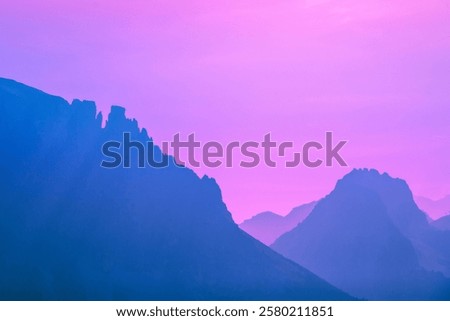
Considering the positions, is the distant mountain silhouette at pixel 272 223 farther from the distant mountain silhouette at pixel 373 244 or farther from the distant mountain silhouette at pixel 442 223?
the distant mountain silhouette at pixel 442 223

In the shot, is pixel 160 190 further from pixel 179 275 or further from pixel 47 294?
pixel 47 294

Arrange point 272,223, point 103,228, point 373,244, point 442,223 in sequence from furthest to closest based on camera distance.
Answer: point 373,244, point 103,228, point 442,223, point 272,223

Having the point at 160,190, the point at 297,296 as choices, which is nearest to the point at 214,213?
the point at 160,190

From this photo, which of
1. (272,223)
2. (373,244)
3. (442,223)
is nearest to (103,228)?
(272,223)

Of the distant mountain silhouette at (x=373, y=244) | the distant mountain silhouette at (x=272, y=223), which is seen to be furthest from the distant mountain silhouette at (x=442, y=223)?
the distant mountain silhouette at (x=272, y=223)

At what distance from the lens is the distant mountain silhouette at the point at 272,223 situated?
38.0 feet

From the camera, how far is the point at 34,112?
525 inches

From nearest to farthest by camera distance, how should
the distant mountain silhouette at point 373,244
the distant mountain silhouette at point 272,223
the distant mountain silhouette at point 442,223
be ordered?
1. the distant mountain silhouette at point 373,244
2. the distant mountain silhouette at point 272,223
3. the distant mountain silhouette at point 442,223

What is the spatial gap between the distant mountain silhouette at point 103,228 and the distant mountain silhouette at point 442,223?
2161mm

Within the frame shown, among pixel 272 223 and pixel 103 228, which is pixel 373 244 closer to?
pixel 272 223

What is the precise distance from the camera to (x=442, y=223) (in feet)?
39.6

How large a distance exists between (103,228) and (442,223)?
5.67 metres

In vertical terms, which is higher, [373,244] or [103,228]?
[103,228]

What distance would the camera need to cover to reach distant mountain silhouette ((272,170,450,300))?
1136 cm
